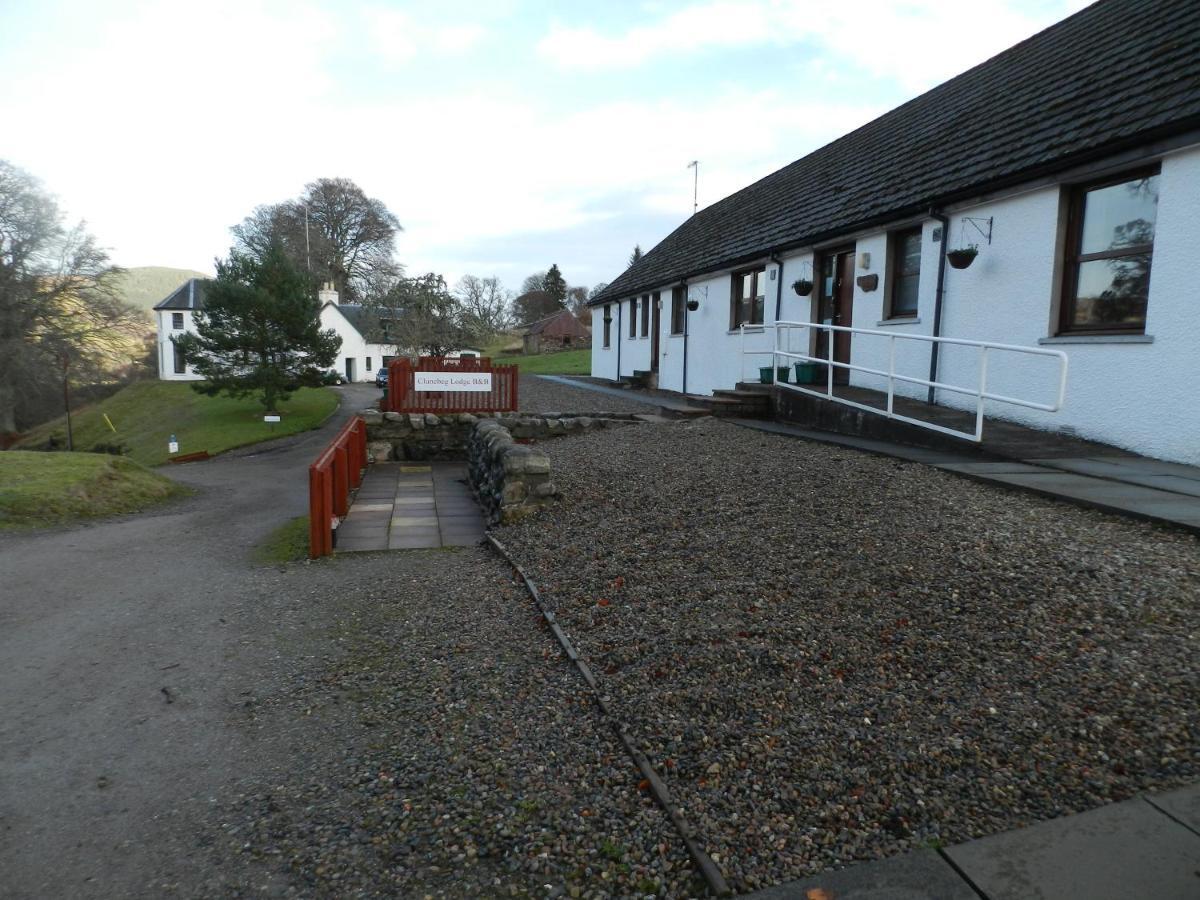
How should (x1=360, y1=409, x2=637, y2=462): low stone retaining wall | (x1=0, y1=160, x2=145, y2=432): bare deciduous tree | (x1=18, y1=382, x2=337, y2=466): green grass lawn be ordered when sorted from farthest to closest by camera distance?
(x1=0, y1=160, x2=145, y2=432): bare deciduous tree, (x1=18, y1=382, x2=337, y2=466): green grass lawn, (x1=360, y1=409, x2=637, y2=462): low stone retaining wall

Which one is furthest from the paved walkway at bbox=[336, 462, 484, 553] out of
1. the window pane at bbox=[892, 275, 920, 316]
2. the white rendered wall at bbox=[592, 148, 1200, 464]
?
the window pane at bbox=[892, 275, 920, 316]

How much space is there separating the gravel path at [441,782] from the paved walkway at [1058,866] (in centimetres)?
57

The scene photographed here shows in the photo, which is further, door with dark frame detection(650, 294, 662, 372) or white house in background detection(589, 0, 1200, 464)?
door with dark frame detection(650, 294, 662, 372)

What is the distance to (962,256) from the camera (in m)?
9.66

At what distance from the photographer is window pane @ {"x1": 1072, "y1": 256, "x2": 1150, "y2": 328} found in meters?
7.95

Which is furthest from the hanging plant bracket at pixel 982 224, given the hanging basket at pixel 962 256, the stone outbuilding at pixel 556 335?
the stone outbuilding at pixel 556 335

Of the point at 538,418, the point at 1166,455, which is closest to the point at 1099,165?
the point at 1166,455

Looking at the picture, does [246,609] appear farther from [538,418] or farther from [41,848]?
[538,418]

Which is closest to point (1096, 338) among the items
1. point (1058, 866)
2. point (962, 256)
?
point (962, 256)

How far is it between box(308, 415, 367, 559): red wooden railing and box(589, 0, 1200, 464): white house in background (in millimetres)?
7306

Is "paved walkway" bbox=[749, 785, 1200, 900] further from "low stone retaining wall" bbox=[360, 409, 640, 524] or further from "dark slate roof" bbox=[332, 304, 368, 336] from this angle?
"dark slate roof" bbox=[332, 304, 368, 336]

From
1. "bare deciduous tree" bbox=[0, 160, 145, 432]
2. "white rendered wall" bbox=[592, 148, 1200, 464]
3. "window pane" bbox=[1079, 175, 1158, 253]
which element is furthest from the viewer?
"bare deciduous tree" bbox=[0, 160, 145, 432]

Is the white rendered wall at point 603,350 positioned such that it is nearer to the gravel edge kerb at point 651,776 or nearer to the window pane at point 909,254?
the window pane at point 909,254

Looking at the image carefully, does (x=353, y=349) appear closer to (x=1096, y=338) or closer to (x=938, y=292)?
(x=938, y=292)
